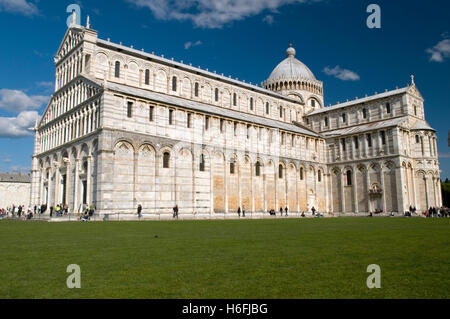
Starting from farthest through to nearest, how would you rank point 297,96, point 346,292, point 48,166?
point 297,96 < point 48,166 < point 346,292

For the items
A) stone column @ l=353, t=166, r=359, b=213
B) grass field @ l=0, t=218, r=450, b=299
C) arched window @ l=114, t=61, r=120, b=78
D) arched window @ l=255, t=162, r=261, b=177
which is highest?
arched window @ l=114, t=61, r=120, b=78

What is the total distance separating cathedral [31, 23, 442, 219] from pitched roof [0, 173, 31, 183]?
3733cm

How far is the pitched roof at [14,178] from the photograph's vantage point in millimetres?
75812

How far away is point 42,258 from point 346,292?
21.2ft

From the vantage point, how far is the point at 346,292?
512 centimetres

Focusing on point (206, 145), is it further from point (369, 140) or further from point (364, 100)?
point (364, 100)

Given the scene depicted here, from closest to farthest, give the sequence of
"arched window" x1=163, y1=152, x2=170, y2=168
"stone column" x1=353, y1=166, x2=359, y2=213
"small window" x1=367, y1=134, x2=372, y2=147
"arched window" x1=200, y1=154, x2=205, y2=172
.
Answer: "arched window" x1=163, y1=152, x2=170, y2=168 < "arched window" x1=200, y1=154, x2=205, y2=172 < "small window" x1=367, y1=134, x2=372, y2=147 < "stone column" x1=353, y1=166, x2=359, y2=213

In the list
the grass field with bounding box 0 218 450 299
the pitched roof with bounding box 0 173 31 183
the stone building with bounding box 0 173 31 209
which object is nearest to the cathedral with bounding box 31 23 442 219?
the grass field with bounding box 0 218 450 299

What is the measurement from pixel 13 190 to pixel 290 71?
6037 centimetres

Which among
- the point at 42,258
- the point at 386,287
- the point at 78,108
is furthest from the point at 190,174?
the point at 386,287

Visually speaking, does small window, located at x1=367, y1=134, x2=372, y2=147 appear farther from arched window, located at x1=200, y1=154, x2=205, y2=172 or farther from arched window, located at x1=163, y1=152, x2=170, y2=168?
arched window, located at x1=163, y1=152, x2=170, y2=168

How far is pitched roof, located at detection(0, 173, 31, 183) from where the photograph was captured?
75812 millimetres
